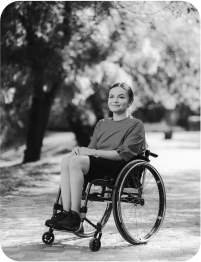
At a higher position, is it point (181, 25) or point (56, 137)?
point (181, 25)

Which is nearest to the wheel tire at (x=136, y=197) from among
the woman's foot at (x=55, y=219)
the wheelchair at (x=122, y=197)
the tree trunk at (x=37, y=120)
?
the wheelchair at (x=122, y=197)

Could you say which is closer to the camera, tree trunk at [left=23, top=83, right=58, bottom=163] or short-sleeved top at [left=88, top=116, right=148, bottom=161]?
short-sleeved top at [left=88, top=116, right=148, bottom=161]

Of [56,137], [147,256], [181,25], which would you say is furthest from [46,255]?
[56,137]

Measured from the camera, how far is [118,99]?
426 cm

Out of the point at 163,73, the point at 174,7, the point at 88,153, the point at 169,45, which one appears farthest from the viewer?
the point at 163,73

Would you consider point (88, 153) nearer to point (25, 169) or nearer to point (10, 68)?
point (25, 169)

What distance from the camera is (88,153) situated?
13.5ft

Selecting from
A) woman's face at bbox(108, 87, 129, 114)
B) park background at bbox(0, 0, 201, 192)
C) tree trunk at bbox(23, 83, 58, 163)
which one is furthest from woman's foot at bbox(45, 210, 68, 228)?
tree trunk at bbox(23, 83, 58, 163)

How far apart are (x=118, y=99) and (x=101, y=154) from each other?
0.45 m

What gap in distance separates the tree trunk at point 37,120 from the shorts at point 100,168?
7982 millimetres

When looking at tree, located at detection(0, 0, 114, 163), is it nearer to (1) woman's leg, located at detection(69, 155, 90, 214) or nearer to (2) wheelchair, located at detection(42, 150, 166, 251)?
(2) wheelchair, located at detection(42, 150, 166, 251)

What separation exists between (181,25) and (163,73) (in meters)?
3.56

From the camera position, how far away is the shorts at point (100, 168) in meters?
4.04

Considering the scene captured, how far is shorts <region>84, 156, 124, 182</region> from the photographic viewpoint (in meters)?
4.04
